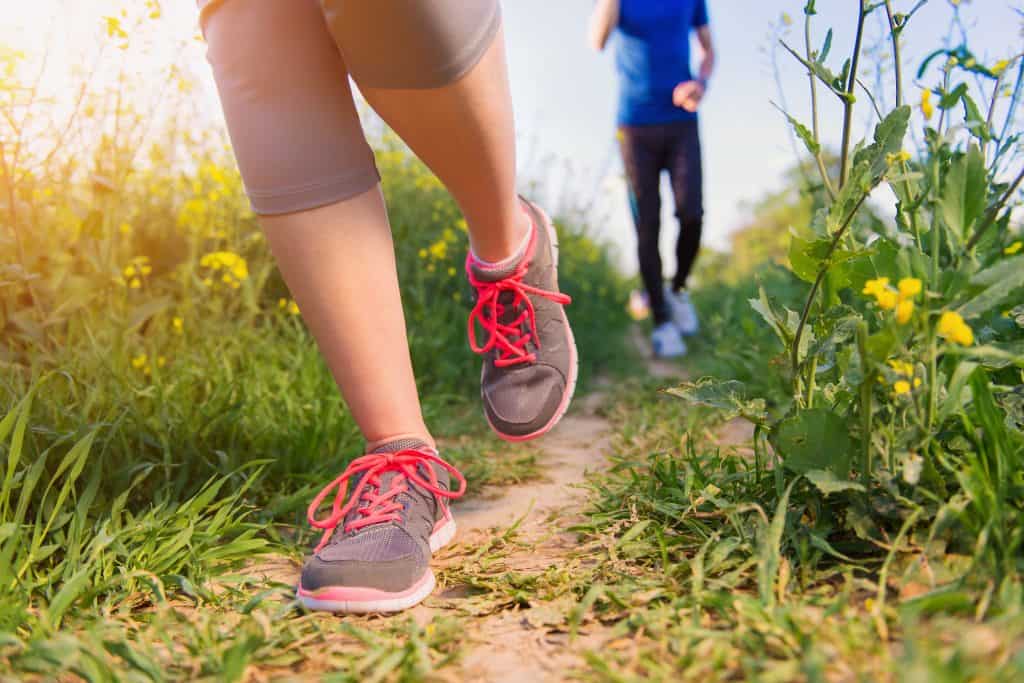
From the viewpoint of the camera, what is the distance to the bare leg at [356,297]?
1.23 metres

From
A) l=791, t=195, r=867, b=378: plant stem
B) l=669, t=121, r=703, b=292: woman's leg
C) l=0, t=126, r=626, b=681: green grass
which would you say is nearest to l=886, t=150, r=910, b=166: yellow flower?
l=791, t=195, r=867, b=378: plant stem

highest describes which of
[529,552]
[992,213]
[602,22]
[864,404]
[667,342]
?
[602,22]

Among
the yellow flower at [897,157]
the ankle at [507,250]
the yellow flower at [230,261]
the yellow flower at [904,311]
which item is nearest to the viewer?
the yellow flower at [904,311]

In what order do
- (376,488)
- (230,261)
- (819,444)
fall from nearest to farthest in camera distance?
(819,444)
(376,488)
(230,261)

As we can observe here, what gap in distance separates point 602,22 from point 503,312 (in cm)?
250

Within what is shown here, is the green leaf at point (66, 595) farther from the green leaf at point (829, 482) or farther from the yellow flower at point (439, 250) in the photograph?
the yellow flower at point (439, 250)

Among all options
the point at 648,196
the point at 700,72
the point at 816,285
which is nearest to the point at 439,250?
the point at 648,196

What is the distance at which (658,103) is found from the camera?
3.65 m

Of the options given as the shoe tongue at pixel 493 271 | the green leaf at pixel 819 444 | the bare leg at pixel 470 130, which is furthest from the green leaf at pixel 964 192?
the shoe tongue at pixel 493 271

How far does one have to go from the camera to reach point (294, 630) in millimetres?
999

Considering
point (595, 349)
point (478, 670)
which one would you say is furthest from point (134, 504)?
point (595, 349)

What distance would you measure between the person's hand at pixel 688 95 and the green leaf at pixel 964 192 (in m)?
2.48

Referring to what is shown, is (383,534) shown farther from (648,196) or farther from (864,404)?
(648,196)

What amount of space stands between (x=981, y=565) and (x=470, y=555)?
771 mm
